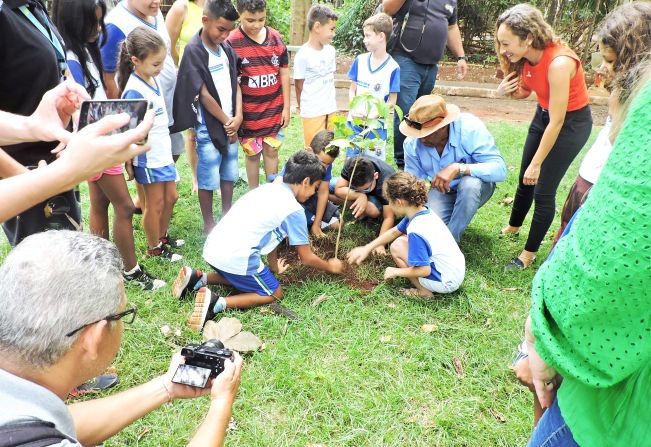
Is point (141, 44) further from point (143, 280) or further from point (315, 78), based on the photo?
point (315, 78)

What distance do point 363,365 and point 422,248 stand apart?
95 centimetres

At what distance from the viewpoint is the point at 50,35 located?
2.23 metres

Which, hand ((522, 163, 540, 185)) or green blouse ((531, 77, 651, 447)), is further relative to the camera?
hand ((522, 163, 540, 185))

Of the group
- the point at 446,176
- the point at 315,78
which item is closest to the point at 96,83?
the point at 315,78

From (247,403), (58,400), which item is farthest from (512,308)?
(58,400)

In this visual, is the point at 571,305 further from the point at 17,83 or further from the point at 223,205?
the point at 223,205

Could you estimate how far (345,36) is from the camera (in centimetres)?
1269

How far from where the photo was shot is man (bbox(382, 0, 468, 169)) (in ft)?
16.2

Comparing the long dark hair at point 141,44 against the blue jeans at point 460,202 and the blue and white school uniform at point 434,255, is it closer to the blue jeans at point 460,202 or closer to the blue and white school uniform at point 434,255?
the blue and white school uniform at point 434,255

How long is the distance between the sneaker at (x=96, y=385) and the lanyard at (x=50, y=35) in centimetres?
161

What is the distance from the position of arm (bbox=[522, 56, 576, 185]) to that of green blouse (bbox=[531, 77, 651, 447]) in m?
Result: 2.49

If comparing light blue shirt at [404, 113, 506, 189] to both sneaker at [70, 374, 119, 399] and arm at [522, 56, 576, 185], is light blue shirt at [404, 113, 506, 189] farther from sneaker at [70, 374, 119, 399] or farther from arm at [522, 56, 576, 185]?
sneaker at [70, 374, 119, 399]

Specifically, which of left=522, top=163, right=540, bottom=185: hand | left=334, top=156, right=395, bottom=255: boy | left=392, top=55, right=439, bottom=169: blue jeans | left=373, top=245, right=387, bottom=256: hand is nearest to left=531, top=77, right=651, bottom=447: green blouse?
left=522, top=163, right=540, bottom=185: hand

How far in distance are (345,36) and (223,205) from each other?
9.76 meters
